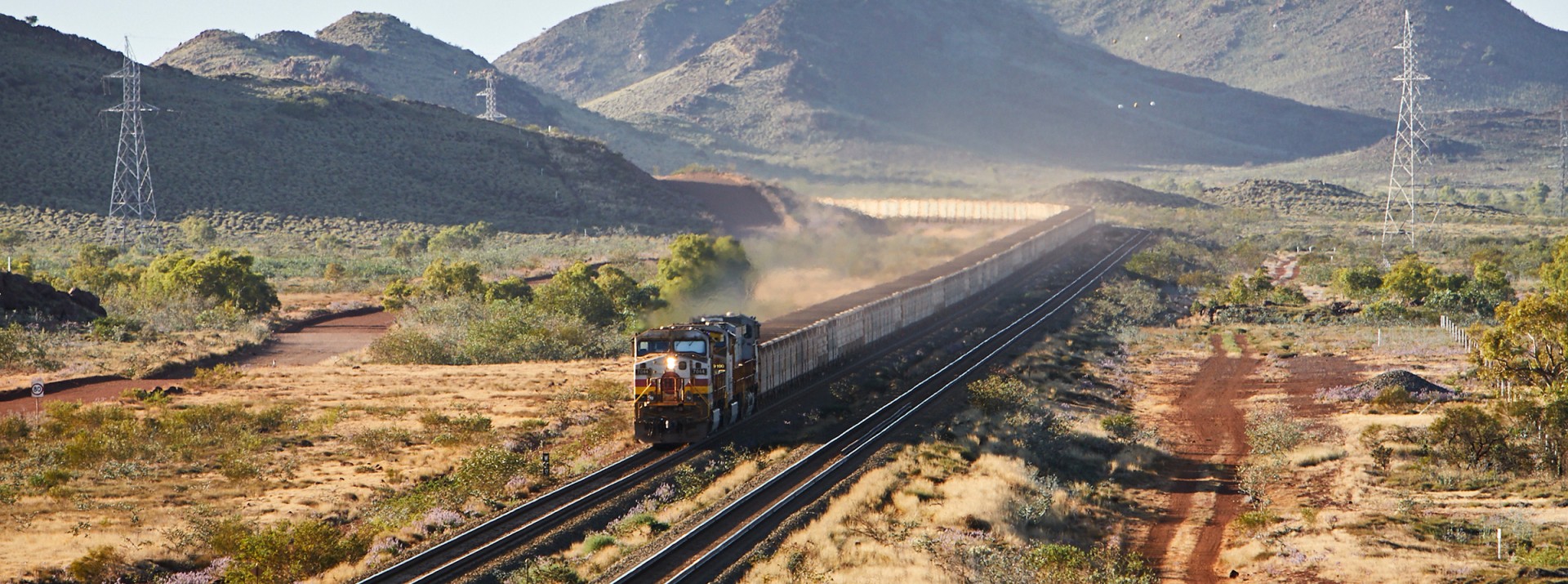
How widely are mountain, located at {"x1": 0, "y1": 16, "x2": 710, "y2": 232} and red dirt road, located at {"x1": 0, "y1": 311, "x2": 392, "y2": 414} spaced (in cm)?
4947

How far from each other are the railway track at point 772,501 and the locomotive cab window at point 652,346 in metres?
4.31

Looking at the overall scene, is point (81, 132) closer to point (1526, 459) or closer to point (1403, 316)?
point (1403, 316)

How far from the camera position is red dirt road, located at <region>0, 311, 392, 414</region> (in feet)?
134

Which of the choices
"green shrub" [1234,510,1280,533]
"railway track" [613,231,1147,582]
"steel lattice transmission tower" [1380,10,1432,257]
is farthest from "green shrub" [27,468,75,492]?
"steel lattice transmission tower" [1380,10,1432,257]

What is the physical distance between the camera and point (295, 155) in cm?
12219

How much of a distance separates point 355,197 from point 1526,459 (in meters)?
105

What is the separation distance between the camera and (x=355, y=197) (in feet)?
386

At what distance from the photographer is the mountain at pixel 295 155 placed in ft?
Result: 363

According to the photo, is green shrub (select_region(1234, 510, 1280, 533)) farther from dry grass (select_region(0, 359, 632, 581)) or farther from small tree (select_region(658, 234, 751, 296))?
small tree (select_region(658, 234, 751, 296))

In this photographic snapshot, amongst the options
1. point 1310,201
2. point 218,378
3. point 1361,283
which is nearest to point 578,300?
point 218,378

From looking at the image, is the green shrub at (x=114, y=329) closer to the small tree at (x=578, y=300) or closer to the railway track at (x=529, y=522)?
the small tree at (x=578, y=300)

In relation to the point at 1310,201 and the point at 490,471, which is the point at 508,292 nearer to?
the point at 490,471

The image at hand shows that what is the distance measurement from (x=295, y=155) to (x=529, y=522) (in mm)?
107589

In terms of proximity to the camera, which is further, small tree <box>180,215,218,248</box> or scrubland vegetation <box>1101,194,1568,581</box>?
small tree <box>180,215,218,248</box>
